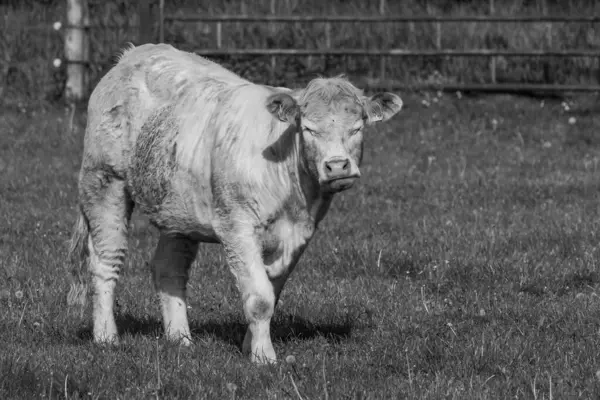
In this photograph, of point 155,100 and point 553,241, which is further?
point 553,241

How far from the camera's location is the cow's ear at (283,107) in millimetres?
5438

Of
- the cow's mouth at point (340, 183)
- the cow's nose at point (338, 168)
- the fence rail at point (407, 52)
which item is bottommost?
the fence rail at point (407, 52)

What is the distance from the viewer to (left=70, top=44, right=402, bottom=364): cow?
17.9ft

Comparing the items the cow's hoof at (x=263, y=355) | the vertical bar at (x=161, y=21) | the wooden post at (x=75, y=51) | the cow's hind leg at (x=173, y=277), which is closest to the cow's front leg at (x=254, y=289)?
the cow's hoof at (x=263, y=355)

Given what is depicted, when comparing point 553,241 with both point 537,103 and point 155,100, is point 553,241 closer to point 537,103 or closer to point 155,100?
point 155,100

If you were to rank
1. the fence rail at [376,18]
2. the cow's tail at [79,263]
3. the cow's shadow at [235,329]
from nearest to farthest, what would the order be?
the cow's shadow at [235,329]
the cow's tail at [79,263]
the fence rail at [376,18]

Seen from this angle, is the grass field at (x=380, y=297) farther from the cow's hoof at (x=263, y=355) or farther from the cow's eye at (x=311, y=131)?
the cow's eye at (x=311, y=131)

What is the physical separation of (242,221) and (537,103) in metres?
9.79

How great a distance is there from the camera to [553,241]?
326 inches

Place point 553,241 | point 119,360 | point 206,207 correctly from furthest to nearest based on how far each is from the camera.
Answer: point 553,241 < point 206,207 < point 119,360

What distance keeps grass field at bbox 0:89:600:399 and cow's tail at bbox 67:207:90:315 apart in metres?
0.08

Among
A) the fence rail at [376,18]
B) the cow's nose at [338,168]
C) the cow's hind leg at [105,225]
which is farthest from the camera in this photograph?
the fence rail at [376,18]

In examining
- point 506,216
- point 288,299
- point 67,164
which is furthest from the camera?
point 67,164

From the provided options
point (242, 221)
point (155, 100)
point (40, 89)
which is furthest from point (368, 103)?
point (40, 89)
